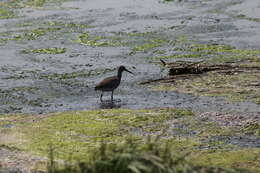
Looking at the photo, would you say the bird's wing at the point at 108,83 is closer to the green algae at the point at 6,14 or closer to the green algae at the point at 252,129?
the green algae at the point at 252,129

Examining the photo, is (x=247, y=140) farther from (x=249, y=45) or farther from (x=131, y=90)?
(x=249, y=45)

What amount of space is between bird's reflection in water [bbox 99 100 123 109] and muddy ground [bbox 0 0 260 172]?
1.2 inches

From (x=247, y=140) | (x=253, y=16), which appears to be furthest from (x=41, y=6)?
(x=247, y=140)

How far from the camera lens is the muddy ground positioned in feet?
60.7

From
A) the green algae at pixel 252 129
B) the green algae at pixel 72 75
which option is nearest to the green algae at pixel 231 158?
the green algae at pixel 252 129

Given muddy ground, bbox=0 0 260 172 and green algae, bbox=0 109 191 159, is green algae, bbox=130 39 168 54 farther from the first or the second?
green algae, bbox=0 109 191 159

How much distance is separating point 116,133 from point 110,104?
376 cm

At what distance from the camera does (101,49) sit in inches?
1100

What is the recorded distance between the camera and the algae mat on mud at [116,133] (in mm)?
12992

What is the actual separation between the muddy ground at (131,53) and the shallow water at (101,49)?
0.04 metres

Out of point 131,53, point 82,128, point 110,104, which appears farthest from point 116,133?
point 131,53

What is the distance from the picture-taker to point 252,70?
21.5m

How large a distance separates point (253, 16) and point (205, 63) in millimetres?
12345

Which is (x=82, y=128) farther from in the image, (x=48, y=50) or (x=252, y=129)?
(x=48, y=50)
